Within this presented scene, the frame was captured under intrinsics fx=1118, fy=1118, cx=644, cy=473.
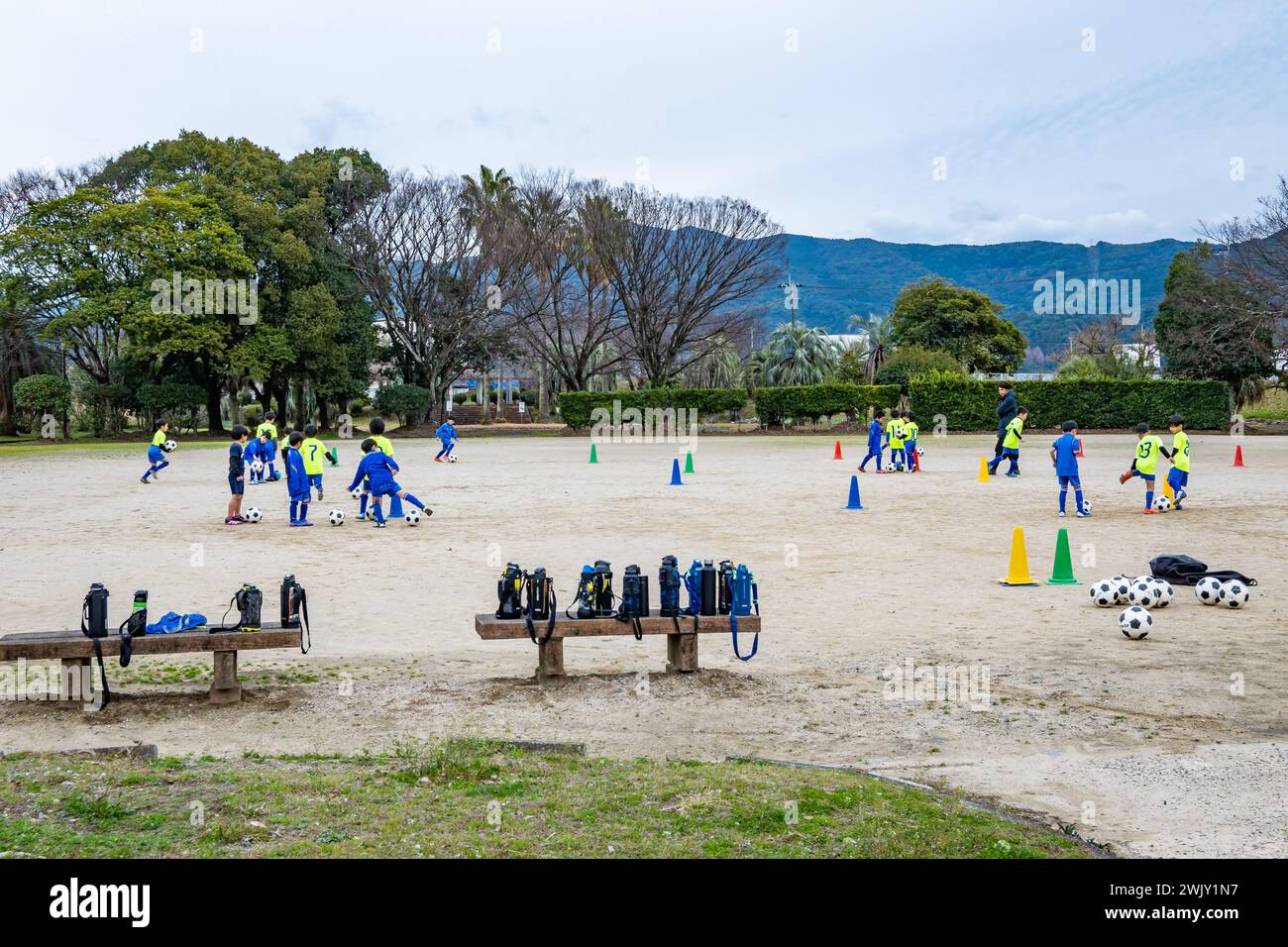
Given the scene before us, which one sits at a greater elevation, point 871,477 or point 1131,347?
point 1131,347

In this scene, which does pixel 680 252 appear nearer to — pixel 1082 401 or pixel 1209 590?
pixel 1082 401

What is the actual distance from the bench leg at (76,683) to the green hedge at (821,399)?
1969 inches

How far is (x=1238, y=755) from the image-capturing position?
6211 millimetres

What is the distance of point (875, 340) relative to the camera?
9038 cm

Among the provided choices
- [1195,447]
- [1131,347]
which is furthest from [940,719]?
[1131,347]

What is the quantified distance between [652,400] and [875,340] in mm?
37768

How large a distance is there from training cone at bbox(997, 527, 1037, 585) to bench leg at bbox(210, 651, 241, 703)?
8003 millimetres

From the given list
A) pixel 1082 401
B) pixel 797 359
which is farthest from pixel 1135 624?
pixel 797 359

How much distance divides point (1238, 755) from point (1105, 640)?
3.20 metres

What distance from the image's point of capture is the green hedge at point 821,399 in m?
55.6

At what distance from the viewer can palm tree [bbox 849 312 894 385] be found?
78000 millimetres

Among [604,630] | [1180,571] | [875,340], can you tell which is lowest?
[1180,571]
